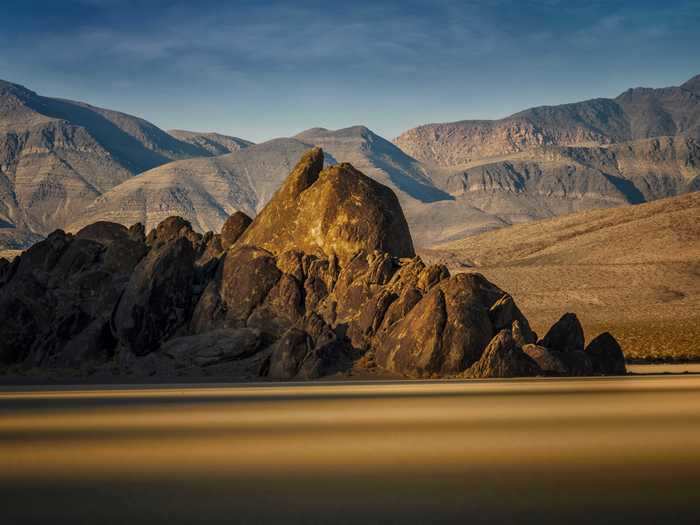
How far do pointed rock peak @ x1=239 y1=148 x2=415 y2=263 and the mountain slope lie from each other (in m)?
21.4

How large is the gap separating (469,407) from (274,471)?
12180 mm

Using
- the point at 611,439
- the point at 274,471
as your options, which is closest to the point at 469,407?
the point at 611,439

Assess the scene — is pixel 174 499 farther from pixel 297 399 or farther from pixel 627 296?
pixel 627 296

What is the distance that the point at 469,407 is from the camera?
24.9 metres

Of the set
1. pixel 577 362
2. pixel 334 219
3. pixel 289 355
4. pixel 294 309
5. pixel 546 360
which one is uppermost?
pixel 334 219

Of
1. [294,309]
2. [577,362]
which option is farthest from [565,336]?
[294,309]

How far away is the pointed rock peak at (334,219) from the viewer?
50.2 m

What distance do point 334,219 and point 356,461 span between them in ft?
121

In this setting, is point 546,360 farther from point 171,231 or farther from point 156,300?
point 171,231

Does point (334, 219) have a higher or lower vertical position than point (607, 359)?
higher

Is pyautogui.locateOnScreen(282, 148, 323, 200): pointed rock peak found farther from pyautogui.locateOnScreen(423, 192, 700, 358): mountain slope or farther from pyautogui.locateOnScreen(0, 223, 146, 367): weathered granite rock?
pyautogui.locateOnScreen(423, 192, 700, 358): mountain slope

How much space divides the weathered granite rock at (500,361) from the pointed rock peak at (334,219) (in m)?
10.3

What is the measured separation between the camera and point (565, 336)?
4541 cm

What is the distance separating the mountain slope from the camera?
9044 centimetres
